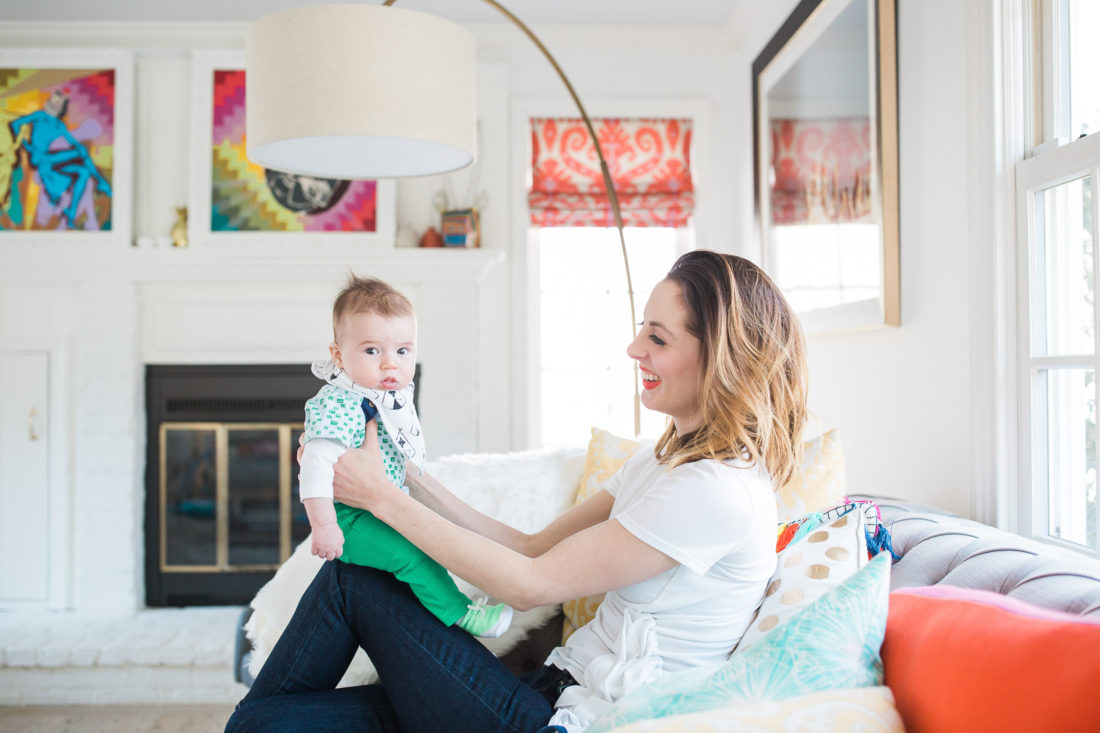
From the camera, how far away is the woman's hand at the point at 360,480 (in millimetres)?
1293

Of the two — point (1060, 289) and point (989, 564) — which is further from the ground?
point (1060, 289)

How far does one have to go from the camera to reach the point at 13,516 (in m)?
3.64

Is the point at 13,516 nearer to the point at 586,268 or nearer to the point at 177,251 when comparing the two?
the point at 177,251

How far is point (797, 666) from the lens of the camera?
3.16ft

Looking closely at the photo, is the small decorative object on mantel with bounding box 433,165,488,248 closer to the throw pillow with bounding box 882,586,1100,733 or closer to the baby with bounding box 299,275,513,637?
the baby with bounding box 299,275,513,637

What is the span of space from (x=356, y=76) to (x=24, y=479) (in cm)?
293

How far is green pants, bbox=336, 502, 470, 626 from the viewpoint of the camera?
4.29ft

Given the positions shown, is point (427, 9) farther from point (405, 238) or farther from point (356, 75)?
point (356, 75)

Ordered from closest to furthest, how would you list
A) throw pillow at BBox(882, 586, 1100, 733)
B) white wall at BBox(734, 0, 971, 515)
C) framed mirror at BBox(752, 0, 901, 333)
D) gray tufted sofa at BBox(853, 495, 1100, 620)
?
throw pillow at BBox(882, 586, 1100, 733), gray tufted sofa at BBox(853, 495, 1100, 620), white wall at BBox(734, 0, 971, 515), framed mirror at BBox(752, 0, 901, 333)

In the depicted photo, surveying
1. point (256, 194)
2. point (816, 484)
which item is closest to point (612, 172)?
point (256, 194)

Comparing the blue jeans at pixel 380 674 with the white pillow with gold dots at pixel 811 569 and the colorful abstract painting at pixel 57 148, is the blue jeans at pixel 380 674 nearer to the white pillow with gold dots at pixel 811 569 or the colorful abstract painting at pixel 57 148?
the white pillow with gold dots at pixel 811 569

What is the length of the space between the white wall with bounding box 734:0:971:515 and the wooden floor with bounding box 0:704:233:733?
240 centimetres

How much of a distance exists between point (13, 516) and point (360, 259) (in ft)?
6.17

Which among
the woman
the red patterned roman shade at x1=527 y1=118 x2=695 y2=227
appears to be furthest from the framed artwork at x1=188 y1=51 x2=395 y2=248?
the woman
